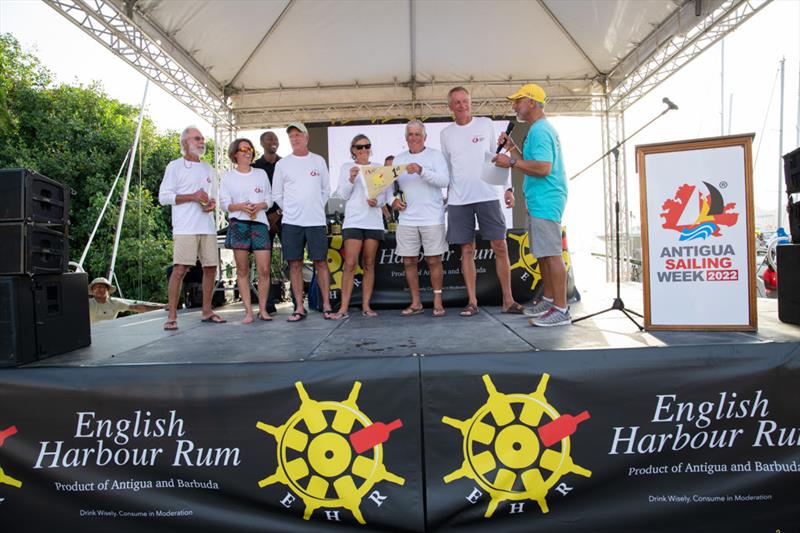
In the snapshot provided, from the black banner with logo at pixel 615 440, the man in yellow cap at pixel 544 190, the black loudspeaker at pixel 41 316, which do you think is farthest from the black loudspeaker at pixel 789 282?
the black loudspeaker at pixel 41 316

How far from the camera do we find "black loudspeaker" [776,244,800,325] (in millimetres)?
2545

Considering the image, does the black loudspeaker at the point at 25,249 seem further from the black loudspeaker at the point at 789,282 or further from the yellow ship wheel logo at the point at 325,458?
the black loudspeaker at the point at 789,282

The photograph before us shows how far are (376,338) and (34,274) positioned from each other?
5.61ft

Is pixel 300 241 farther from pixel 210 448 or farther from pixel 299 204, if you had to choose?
pixel 210 448

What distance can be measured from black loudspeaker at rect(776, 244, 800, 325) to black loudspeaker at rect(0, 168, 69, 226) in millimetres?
3919

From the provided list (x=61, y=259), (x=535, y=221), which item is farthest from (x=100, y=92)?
(x=535, y=221)

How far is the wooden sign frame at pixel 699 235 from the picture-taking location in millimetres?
2439

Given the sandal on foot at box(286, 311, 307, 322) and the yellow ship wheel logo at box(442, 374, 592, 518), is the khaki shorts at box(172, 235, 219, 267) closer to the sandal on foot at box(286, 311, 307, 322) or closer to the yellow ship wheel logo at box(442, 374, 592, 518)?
the sandal on foot at box(286, 311, 307, 322)

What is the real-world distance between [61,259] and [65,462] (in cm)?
111

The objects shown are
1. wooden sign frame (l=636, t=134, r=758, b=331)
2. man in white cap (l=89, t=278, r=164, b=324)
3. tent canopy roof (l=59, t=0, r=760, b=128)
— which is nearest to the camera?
wooden sign frame (l=636, t=134, r=758, b=331)

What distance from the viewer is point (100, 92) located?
1647 centimetres

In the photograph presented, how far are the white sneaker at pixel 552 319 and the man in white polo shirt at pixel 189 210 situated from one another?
237 centimetres

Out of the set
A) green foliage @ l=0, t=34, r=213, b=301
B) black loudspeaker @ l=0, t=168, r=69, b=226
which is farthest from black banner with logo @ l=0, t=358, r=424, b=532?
A: green foliage @ l=0, t=34, r=213, b=301

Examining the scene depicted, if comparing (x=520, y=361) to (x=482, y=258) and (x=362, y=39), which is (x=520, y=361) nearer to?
(x=482, y=258)
